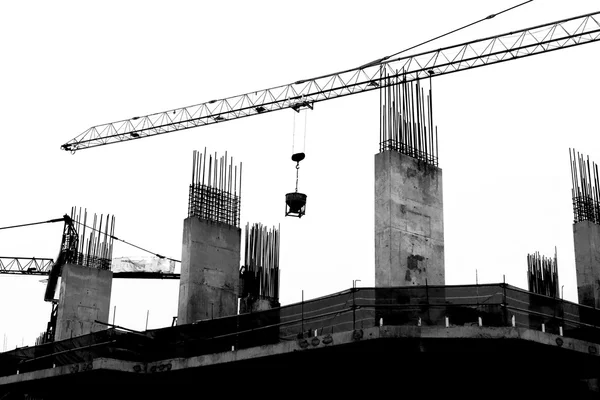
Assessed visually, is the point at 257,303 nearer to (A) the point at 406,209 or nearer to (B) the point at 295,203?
(B) the point at 295,203

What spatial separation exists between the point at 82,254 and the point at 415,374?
1985 centimetres

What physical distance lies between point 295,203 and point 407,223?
38.6ft

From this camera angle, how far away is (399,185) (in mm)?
24016

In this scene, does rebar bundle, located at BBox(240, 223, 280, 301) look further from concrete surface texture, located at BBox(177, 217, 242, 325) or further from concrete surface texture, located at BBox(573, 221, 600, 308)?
concrete surface texture, located at BBox(573, 221, 600, 308)

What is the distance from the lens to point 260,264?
34.2m

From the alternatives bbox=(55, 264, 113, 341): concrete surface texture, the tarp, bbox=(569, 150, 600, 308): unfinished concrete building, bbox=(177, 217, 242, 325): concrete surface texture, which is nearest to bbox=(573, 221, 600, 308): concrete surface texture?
bbox=(569, 150, 600, 308): unfinished concrete building

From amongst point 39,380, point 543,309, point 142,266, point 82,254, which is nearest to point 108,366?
point 39,380

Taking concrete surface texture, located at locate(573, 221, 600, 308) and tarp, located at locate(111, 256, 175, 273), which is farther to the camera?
tarp, located at locate(111, 256, 175, 273)

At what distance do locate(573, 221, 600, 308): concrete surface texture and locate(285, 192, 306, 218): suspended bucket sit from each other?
10933 mm

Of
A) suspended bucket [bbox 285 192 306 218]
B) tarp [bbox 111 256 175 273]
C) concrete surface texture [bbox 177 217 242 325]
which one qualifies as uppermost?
tarp [bbox 111 256 175 273]

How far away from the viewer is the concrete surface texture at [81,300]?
3462 centimetres

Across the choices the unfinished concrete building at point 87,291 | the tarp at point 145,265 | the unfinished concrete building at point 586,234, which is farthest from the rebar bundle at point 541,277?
the tarp at point 145,265

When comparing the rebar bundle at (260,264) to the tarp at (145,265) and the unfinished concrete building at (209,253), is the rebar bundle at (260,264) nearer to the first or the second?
the unfinished concrete building at (209,253)

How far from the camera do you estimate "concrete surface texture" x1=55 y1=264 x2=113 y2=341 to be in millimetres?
34625
